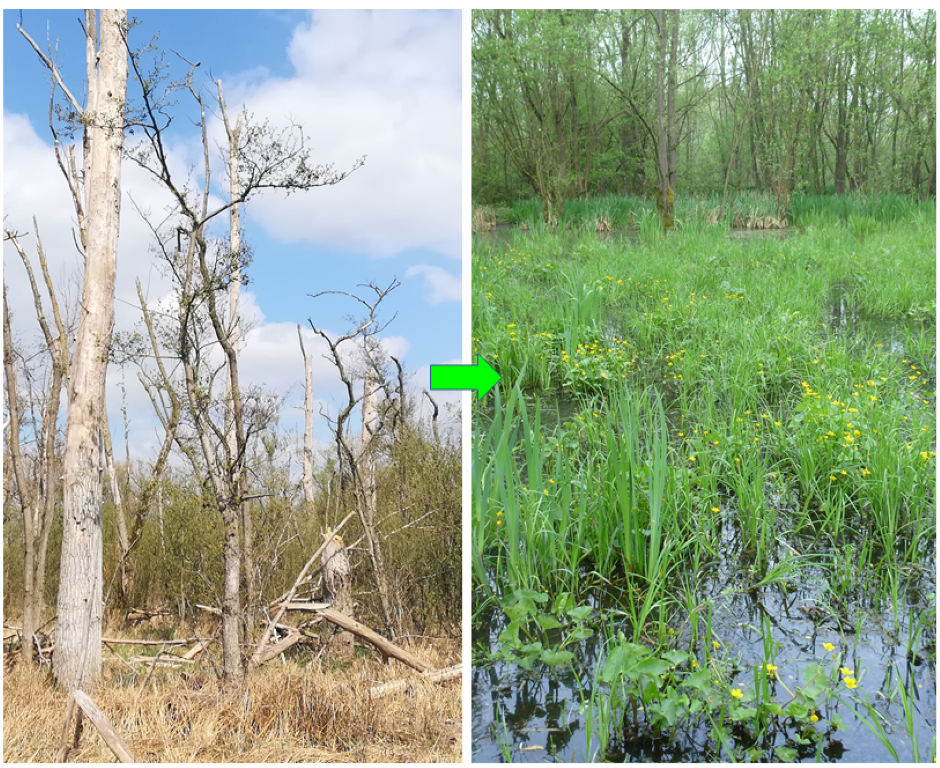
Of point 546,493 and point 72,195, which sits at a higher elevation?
point 72,195

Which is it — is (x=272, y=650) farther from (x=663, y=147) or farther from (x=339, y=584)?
(x=663, y=147)

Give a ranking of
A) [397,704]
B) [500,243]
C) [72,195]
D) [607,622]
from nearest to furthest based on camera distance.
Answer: [607,622] → [397,704] → [72,195] → [500,243]

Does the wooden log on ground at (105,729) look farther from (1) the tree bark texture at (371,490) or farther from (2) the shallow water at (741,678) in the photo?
(1) the tree bark texture at (371,490)

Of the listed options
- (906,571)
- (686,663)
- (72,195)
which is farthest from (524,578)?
(72,195)

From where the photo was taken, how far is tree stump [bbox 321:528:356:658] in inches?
286

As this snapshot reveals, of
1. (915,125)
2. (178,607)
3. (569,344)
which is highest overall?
(915,125)

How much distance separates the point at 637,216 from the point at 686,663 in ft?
23.9

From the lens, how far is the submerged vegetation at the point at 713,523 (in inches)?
64.8

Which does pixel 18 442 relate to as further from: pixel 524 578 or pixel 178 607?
pixel 524 578

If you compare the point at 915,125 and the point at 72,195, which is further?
the point at 915,125

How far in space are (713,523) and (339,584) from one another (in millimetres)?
5846

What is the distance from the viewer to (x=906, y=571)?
2.26 m

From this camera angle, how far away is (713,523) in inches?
96.0

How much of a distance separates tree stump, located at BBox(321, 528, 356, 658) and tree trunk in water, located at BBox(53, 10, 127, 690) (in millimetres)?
2441
